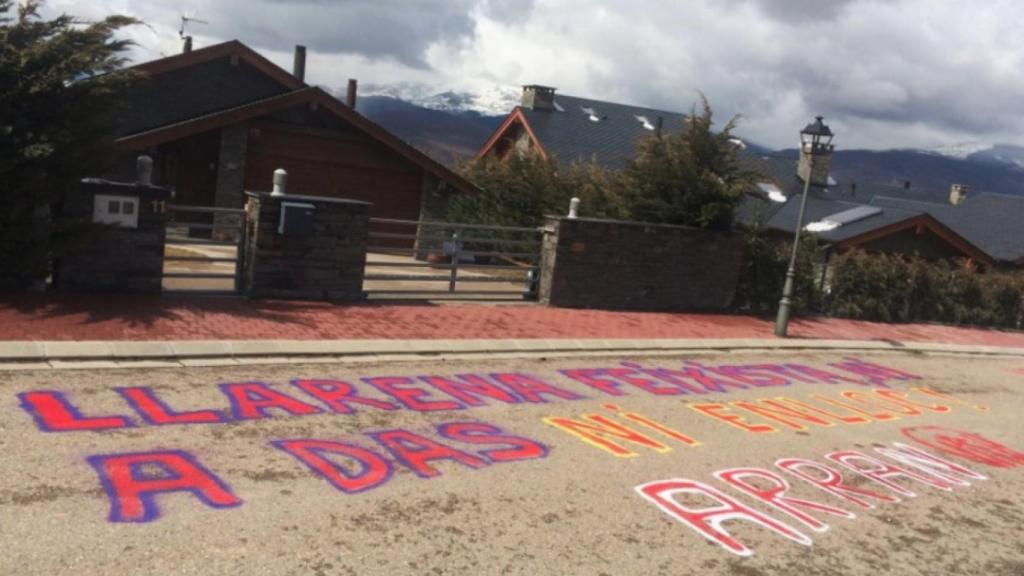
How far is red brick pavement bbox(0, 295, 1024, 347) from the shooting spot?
8601 mm

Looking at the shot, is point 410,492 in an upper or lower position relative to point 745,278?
lower

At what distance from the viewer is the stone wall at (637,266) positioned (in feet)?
46.7

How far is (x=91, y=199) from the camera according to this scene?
31.5ft

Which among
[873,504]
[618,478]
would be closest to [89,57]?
[618,478]

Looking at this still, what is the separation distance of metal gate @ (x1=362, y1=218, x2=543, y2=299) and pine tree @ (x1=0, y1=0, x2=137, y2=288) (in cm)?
364

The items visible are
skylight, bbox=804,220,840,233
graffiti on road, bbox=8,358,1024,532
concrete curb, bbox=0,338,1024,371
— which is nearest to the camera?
graffiti on road, bbox=8,358,1024,532

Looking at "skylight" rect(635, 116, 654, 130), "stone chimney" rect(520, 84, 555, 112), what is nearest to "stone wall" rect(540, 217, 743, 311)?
"stone chimney" rect(520, 84, 555, 112)

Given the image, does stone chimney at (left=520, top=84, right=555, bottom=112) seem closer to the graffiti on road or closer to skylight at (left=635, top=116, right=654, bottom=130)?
skylight at (left=635, top=116, right=654, bottom=130)

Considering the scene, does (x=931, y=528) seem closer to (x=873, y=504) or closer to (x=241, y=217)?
(x=873, y=504)

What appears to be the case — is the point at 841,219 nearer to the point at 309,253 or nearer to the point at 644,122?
the point at 644,122

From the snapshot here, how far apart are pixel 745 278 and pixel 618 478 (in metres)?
11.6

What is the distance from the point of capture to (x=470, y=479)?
5805 millimetres

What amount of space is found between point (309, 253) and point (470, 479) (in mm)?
6386

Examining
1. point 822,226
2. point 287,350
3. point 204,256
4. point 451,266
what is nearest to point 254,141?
point 204,256
